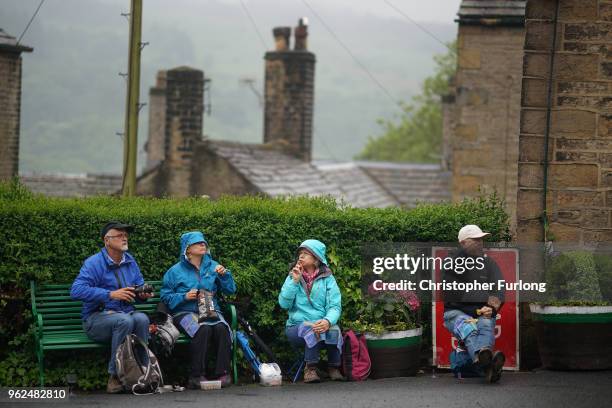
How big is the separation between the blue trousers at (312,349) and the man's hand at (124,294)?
→ 5.12 feet

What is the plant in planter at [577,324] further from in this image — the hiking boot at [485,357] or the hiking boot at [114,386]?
the hiking boot at [114,386]

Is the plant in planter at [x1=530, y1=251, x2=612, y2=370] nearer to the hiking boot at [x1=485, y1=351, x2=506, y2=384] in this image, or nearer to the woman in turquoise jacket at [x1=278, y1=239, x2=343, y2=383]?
the hiking boot at [x1=485, y1=351, x2=506, y2=384]

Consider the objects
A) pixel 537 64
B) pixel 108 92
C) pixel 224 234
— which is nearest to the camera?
pixel 224 234

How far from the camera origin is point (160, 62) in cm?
16638

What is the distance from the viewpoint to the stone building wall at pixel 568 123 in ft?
42.0

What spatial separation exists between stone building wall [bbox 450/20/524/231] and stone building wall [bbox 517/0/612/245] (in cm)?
1176

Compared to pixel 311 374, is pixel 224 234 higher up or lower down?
higher up

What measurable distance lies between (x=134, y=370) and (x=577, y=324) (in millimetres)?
4258

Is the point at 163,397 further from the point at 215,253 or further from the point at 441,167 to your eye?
the point at 441,167

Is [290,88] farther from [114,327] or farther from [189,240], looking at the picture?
[114,327]

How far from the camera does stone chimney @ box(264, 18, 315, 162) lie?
116 feet

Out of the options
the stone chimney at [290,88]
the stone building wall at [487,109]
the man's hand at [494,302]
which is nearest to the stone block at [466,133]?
the stone building wall at [487,109]

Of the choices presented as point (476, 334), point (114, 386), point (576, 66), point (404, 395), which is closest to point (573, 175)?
point (576, 66)

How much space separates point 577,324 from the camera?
11.5 m
